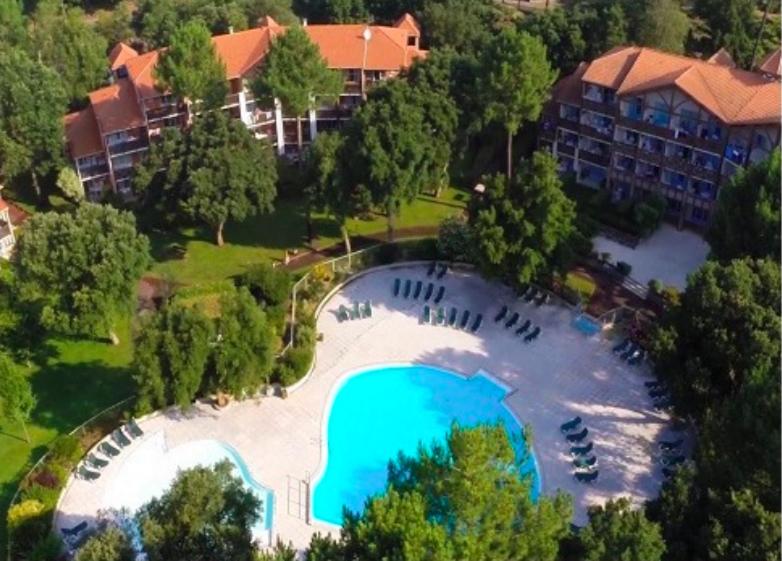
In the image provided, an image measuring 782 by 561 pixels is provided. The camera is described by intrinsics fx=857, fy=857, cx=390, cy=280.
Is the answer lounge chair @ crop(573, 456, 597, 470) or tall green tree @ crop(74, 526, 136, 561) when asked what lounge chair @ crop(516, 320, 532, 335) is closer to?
lounge chair @ crop(573, 456, 597, 470)

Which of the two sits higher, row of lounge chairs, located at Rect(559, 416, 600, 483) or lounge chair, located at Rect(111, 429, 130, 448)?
Result: row of lounge chairs, located at Rect(559, 416, 600, 483)

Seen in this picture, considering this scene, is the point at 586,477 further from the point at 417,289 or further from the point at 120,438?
the point at 120,438

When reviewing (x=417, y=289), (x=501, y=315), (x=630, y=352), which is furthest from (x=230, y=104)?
(x=630, y=352)

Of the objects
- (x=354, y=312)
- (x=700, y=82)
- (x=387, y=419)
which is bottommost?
(x=387, y=419)

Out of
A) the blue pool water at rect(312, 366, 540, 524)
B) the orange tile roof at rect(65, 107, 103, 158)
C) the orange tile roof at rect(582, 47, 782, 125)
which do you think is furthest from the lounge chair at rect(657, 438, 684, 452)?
the orange tile roof at rect(65, 107, 103, 158)

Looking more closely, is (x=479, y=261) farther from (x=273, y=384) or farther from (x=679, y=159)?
(x=679, y=159)

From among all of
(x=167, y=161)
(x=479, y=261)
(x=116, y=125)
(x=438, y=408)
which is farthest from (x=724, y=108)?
(x=116, y=125)

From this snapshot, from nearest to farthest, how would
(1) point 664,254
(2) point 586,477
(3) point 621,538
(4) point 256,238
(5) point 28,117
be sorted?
(3) point 621,538 < (2) point 586,477 < (1) point 664,254 < (4) point 256,238 < (5) point 28,117
